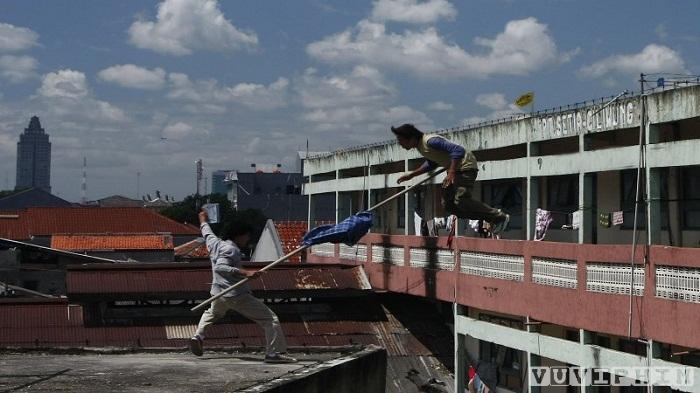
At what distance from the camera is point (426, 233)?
2103 cm

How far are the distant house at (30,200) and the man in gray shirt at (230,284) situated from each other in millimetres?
88167

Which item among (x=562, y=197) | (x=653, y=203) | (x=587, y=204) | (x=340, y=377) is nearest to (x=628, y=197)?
(x=587, y=204)

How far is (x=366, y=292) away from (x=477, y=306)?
12.6 ft

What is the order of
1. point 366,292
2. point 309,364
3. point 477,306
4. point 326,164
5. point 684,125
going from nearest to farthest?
1. point 309,364
2. point 684,125
3. point 477,306
4. point 366,292
5. point 326,164

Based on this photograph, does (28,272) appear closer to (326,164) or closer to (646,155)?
(326,164)

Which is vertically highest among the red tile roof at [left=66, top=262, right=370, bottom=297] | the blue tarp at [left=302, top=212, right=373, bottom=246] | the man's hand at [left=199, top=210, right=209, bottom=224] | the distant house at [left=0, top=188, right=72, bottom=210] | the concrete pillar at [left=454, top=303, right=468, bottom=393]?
the distant house at [left=0, top=188, right=72, bottom=210]

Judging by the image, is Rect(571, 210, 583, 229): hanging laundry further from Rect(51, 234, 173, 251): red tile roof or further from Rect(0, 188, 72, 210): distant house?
Rect(0, 188, 72, 210): distant house

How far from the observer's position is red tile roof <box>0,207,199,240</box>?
58.2 meters

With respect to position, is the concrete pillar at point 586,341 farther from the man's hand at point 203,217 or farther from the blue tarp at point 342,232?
the man's hand at point 203,217

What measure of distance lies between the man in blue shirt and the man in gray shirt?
2765mm

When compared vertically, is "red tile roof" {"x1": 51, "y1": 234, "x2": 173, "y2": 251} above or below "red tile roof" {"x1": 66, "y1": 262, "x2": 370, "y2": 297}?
above

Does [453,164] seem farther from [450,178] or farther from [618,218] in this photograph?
[618,218]

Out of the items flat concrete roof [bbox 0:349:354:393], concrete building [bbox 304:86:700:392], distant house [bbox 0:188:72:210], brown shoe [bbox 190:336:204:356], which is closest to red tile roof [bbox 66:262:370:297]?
concrete building [bbox 304:86:700:392]

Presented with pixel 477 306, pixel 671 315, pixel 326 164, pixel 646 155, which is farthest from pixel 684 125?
pixel 326 164
